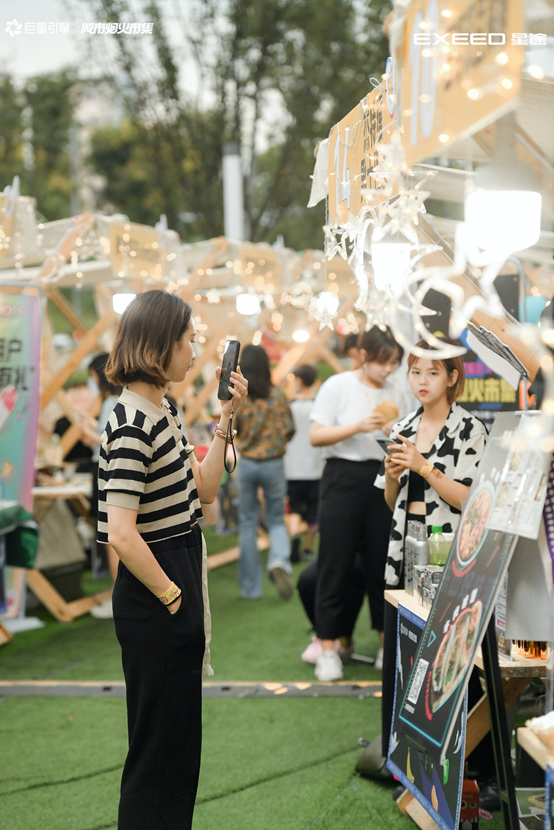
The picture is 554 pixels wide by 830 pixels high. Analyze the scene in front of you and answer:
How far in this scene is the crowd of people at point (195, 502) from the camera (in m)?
1.88

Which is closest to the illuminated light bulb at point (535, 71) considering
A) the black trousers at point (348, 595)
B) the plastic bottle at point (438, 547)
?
the plastic bottle at point (438, 547)

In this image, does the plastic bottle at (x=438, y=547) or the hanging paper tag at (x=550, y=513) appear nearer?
the hanging paper tag at (x=550, y=513)

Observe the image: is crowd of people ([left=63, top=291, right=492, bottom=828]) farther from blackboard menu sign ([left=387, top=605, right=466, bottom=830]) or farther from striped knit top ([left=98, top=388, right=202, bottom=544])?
blackboard menu sign ([left=387, top=605, right=466, bottom=830])

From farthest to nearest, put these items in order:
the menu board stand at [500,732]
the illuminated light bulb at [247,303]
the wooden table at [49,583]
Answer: the illuminated light bulb at [247,303] → the wooden table at [49,583] → the menu board stand at [500,732]

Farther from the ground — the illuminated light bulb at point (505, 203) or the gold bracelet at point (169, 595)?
the illuminated light bulb at point (505, 203)

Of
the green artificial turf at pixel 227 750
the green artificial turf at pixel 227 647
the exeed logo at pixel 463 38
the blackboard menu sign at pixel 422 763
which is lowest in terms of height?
the green artificial turf at pixel 227 647

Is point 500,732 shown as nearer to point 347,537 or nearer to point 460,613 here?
point 460,613

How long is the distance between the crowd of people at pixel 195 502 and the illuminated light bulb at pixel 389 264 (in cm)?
43

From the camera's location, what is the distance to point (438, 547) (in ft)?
7.77

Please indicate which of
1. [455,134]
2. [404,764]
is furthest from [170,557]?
[455,134]

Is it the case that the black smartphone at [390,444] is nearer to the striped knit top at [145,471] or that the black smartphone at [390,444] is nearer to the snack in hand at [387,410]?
the striped knit top at [145,471]

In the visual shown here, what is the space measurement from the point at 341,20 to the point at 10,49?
9.57 m

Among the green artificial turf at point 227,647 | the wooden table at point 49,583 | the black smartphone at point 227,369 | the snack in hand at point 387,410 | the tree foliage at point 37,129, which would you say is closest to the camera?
the black smartphone at point 227,369

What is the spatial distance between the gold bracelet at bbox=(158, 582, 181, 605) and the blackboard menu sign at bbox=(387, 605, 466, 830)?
2.40ft
